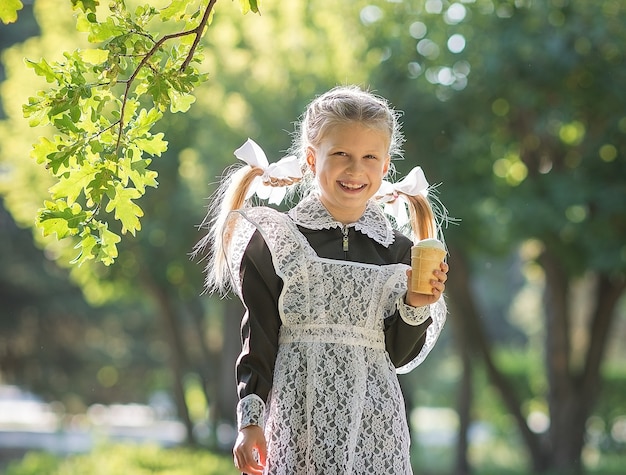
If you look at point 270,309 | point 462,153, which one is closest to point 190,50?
point 270,309

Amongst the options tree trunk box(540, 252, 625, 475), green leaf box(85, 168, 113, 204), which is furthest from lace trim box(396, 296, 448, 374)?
tree trunk box(540, 252, 625, 475)

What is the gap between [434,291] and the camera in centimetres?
293

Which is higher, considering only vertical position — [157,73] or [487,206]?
[487,206]

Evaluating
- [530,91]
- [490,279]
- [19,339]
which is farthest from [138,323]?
[530,91]

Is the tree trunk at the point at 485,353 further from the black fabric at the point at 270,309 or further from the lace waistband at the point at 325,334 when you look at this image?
the lace waistband at the point at 325,334

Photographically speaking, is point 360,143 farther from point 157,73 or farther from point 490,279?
point 490,279

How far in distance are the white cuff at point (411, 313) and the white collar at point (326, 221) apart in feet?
0.74

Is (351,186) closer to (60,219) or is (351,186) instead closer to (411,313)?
(411,313)

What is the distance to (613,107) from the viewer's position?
10406 mm

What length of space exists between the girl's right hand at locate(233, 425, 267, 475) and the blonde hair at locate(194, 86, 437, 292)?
18.2 inches

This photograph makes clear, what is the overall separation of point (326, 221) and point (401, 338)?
1.26ft

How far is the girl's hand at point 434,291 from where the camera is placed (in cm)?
290

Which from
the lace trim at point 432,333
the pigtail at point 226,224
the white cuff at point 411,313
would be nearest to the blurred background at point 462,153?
the lace trim at point 432,333

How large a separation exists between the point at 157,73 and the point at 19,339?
64.8 feet
